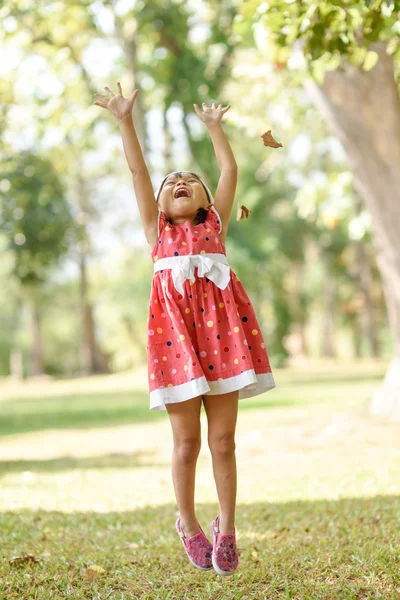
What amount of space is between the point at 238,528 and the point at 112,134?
44.9 feet

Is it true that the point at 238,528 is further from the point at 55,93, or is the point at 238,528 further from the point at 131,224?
the point at 131,224

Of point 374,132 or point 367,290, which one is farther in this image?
point 367,290

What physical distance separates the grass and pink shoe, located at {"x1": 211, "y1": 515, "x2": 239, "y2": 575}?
264 millimetres

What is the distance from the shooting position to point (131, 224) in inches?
1320

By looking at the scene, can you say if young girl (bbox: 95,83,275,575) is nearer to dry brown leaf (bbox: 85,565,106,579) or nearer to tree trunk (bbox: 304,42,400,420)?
dry brown leaf (bbox: 85,565,106,579)

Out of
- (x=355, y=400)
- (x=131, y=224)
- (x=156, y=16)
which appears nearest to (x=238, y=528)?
(x=355, y=400)

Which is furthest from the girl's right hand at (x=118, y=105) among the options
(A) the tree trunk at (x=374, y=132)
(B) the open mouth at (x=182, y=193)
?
(A) the tree trunk at (x=374, y=132)

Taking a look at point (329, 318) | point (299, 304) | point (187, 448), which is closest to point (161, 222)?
point (187, 448)

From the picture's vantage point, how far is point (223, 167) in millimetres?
3928

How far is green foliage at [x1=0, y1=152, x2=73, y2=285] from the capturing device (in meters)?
12.3

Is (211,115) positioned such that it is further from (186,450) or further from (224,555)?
(224,555)

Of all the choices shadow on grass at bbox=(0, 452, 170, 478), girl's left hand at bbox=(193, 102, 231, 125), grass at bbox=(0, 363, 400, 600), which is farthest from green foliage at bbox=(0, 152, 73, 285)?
girl's left hand at bbox=(193, 102, 231, 125)

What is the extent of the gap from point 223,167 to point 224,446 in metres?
1.39

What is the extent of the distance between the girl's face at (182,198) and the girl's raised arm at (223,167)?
111 mm
